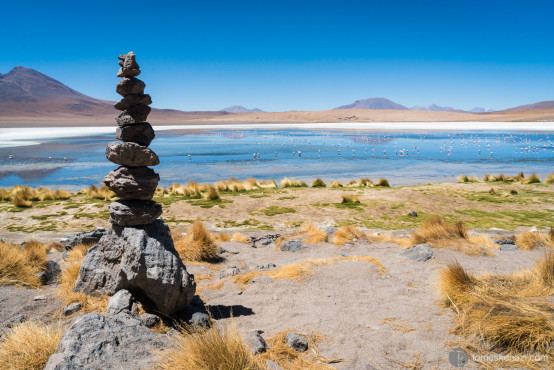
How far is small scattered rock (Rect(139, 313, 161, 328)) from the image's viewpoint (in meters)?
4.54

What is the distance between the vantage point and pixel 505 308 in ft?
13.4

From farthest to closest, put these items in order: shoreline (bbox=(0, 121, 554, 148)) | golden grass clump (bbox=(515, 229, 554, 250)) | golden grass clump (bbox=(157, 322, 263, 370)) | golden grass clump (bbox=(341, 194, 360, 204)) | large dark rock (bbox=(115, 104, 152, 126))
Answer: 1. shoreline (bbox=(0, 121, 554, 148))
2. golden grass clump (bbox=(341, 194, 360, 204))
3. golden grass clump (bbox=(515, 229, 554, 250))
4. large dark rock (bbox=(115, 104, 152, 126))
5. golden grass clump (bbox=(157, 322, 263, 370))

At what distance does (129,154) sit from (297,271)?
3583mm

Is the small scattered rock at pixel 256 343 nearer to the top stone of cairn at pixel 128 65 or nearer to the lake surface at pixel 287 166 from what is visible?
the top stone of cairn at pixel 128 65

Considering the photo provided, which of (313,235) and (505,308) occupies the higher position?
(505,308)

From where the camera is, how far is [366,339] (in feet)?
14.0

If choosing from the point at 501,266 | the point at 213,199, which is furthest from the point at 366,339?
the point at 213,199

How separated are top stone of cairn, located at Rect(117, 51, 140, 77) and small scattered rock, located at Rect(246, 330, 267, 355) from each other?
398 centimetres

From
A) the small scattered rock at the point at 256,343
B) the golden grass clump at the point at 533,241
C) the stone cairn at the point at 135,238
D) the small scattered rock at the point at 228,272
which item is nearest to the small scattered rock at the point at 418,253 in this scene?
the golden grass clump at the point at 533,241

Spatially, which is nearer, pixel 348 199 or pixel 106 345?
pixel 106 345

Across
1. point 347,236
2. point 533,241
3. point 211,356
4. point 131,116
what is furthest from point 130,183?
point 533,241

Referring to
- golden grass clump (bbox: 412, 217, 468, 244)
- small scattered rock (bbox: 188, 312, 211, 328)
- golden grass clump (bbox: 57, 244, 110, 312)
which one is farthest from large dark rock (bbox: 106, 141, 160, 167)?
golden grass clump (bbox: 412, 217, 468, 244)

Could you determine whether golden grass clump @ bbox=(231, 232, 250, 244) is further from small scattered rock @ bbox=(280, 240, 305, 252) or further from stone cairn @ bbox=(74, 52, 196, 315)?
stone cairn @ bbox=(74, 52, 196, 315)

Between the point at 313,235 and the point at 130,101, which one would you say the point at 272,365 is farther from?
the point at 313,235
